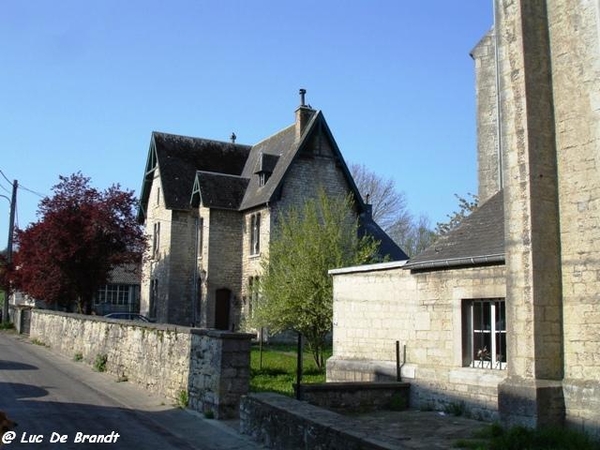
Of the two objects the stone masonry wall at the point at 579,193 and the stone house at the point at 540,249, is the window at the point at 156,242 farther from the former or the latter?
the stone masonry wall at the point at 579,193

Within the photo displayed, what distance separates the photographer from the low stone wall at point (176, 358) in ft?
34.8

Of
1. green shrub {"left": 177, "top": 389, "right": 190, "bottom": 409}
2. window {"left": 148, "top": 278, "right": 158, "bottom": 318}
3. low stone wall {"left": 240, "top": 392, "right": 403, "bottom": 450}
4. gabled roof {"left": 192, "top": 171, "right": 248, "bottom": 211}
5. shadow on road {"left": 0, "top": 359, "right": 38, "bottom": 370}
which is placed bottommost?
green shrub {"left": 177, "top": 389, "right": 190, "bottom": 409}

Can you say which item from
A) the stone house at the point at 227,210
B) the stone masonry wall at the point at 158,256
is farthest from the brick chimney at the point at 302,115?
the stone masonry wall at the point at 158,256

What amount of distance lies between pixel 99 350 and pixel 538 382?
478 inches

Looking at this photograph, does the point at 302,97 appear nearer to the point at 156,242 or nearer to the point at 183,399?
the point at 156,242

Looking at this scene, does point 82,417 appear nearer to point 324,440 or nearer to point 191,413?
point 191,413

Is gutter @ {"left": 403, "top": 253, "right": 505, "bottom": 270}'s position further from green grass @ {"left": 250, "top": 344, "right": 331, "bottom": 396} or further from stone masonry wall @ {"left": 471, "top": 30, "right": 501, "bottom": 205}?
stone masonry wall @ {"left": 471, "top": 30, "right": 501, "bottom": 205}

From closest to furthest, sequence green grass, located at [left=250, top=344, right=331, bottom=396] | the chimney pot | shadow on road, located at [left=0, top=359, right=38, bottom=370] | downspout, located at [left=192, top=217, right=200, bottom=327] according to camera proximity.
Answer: green grass, located at [left=250, top=344, right=331, bottom=396]
shadow on road, located at [left=0, top=359, right=38, bottom=370]
the chimney pot
downspout, located at [left=192, top=217, right=200, bottom=327]

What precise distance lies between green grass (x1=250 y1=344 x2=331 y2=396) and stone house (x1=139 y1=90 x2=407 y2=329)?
9.36 m

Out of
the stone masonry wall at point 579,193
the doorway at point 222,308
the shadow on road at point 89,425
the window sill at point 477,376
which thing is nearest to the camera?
the shadow on road at point 89,425

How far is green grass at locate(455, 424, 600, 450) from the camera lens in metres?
7.91

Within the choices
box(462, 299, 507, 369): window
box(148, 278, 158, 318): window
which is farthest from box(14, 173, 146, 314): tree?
box(462, 299, 507, 369): window

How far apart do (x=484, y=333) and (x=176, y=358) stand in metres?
5.79

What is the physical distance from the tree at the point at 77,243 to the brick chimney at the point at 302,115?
8463 millimetres
